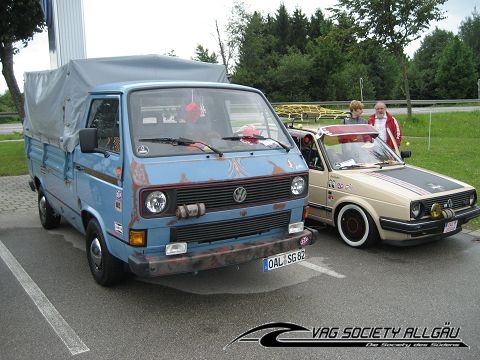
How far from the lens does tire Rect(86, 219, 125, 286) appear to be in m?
4.70

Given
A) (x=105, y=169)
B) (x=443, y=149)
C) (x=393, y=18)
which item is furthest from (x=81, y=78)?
(x=393, y=18)

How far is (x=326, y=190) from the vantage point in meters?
6.67

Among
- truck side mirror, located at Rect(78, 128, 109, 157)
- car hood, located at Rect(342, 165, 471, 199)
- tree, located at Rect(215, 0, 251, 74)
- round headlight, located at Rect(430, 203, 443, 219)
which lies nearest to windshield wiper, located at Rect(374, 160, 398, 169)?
car hood, located at Rect(342, 165, 471, 199)

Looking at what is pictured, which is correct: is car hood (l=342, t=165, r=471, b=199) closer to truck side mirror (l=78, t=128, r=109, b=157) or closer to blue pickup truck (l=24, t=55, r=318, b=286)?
blue pickup truck (l=24, t=55, r=318, b=286)

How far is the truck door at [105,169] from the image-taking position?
4.32 meters

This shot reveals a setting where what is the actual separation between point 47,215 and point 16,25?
26.8 ft

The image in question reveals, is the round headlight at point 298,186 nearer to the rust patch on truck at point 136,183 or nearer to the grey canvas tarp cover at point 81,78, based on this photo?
the rust patch on truck at point 136,183

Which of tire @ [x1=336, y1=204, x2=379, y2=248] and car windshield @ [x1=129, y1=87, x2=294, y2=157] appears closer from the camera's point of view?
car windshield @ [x1=129, y1=87, x2=294, y2=157]

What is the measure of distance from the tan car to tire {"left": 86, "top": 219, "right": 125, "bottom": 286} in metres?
3.10

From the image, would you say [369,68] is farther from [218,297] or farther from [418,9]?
[218,297]

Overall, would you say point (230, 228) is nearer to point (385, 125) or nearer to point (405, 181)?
point (405, 181)

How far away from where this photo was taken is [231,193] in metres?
4.27

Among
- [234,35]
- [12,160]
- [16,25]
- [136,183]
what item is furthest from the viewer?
[234,35]

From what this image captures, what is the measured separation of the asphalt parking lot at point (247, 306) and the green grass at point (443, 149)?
2491 mm
